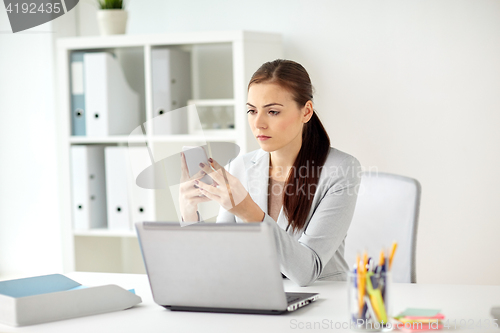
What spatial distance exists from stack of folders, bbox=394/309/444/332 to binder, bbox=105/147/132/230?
67.9 inches

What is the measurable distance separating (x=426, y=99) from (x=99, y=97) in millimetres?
1432

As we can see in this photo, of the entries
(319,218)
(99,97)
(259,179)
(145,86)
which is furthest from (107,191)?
(319,218)

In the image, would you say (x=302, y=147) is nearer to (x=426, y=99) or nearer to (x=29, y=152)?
(x=426, y=99)

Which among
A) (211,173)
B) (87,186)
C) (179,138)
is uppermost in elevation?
(179,138)

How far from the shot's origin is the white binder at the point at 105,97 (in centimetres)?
245

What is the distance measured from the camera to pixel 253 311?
1.08 meters

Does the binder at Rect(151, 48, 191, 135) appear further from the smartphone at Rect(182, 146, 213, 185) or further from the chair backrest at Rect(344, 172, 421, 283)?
the smartphone at Rect(182, 146, 213, 185)

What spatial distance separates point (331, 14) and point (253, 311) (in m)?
1.69

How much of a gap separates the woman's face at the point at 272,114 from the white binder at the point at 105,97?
1038mm

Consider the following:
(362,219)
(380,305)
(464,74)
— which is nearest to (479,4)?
(464,74)

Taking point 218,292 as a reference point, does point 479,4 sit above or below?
above

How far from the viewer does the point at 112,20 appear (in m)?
2.50

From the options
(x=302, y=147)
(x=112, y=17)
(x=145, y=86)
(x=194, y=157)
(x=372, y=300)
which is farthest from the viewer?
(x=145, y=86)

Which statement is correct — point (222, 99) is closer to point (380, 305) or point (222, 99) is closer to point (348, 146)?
point (348, 146)
